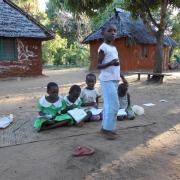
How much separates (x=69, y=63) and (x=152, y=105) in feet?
101

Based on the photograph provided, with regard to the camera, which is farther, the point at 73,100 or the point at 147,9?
the point at 147,9

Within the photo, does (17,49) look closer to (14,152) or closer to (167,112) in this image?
(167,112)

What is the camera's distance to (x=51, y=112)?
6.28 meters

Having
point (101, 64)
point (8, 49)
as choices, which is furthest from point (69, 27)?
point (101, 64)

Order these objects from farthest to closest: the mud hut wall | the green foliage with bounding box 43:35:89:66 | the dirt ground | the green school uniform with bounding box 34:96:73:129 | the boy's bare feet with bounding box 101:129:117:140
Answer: the green foliage with bounding box 43:35:89:66
the mud hut wall
the green school uniform with bounding box 34:96:73:129
the boy's bare feet with bounding box 101:129:117:140
the dirt ground

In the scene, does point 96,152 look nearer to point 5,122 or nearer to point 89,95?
point 5,122

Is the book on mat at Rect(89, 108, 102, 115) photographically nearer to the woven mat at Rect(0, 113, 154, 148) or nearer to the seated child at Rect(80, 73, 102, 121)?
the woven mat at Rect(0, 113, 154, 148)

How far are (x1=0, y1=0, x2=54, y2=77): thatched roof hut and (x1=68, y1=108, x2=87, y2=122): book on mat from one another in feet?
42.2

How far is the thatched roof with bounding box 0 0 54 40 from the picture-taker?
1842cm

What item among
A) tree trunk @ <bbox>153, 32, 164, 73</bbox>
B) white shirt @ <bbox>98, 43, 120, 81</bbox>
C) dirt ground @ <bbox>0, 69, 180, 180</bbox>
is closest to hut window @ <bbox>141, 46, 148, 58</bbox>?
tree trunk @ <bbox>153, 32, 164, 73</bbox>

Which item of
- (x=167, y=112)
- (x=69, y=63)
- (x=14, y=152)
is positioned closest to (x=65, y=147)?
(x=14, y=152)

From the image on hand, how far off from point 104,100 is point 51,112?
4.25 ft

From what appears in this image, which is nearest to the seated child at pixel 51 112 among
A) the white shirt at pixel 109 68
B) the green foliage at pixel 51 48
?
the white shirt at pixel 109 68

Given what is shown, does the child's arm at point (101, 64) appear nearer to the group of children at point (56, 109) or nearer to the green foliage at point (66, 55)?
the group of children at point (56, 109)
